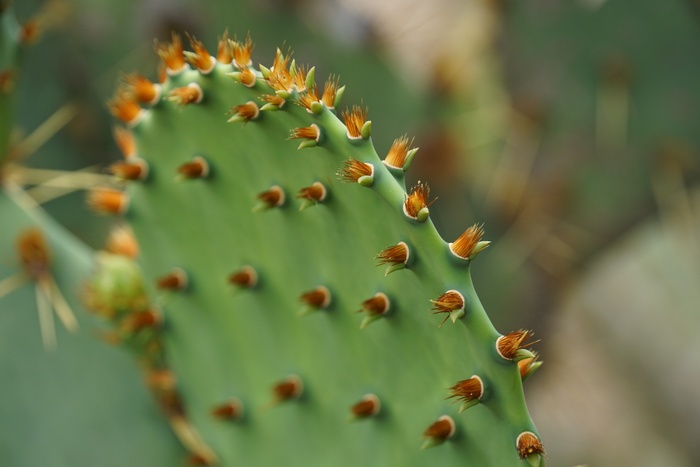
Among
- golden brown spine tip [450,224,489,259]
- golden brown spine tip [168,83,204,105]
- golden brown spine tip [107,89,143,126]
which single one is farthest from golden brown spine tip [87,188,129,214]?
golden brown spine tip [450,224,489,259]

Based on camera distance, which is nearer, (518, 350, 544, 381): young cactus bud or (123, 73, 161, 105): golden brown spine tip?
(518, 350, 544, 381): young cactus bud

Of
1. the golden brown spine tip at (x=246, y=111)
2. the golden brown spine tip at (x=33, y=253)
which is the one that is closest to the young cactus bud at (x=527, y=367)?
the golden brown spine tip at (x=246, y=111)

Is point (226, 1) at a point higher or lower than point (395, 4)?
higher

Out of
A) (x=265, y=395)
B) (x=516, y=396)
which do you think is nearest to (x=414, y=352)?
(x=516, y=396)

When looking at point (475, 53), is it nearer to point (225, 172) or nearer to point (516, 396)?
point (225, 172)

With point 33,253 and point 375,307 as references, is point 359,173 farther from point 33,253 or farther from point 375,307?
point 33,253

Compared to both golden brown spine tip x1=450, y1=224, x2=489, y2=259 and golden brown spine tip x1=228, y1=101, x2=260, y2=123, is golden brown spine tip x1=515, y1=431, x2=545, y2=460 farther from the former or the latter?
golden brown spine tip x1=228, y1=101, x2=260, y2=123

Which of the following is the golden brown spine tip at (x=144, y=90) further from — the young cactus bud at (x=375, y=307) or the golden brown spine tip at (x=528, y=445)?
the golden brown spine tip at (x=528, y=445)
